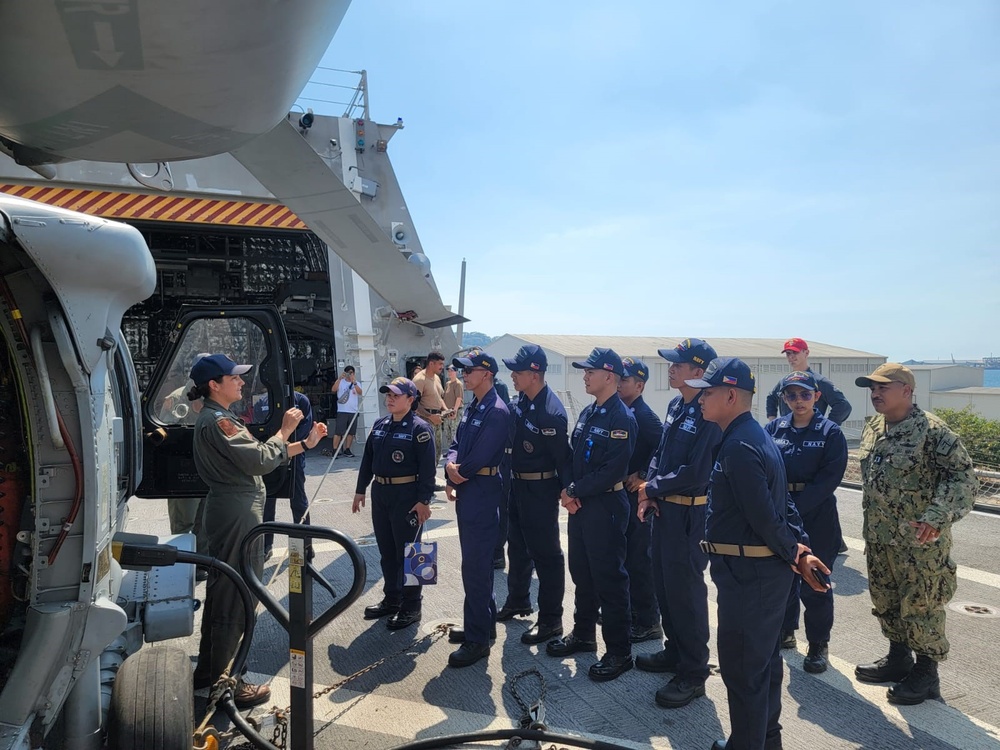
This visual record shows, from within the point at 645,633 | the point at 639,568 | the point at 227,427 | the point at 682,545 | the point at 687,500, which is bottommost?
the point at 645,633

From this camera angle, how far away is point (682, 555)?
11.6 feet

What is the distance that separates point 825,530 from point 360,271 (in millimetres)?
6102

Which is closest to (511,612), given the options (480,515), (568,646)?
(568,646)

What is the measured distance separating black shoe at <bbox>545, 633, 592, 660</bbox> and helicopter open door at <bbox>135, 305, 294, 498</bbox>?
1.85 m

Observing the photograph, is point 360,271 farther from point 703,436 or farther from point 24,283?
point 24,283

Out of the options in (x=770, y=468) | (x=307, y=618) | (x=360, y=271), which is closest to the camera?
(x=307, y=618)

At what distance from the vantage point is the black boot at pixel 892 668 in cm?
360

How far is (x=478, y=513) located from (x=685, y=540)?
1180mm

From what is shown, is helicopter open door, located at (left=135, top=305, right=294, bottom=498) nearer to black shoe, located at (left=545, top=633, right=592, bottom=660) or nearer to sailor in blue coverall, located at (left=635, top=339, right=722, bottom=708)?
black shoe, located at (left=545, top=633, right=592, bottom=660)

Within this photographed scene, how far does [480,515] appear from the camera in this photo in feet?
13.0

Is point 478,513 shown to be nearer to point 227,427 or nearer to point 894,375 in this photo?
point 227,427

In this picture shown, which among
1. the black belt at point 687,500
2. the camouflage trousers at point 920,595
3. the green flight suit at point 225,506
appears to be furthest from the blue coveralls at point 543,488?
the camouflage trousers at point 920,595

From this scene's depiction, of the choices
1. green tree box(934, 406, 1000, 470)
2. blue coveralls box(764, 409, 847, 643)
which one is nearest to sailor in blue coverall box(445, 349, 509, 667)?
blue coveralls box(764, 409, 847, 643)

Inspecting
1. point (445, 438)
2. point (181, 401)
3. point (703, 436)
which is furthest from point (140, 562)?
point (445, 438)
